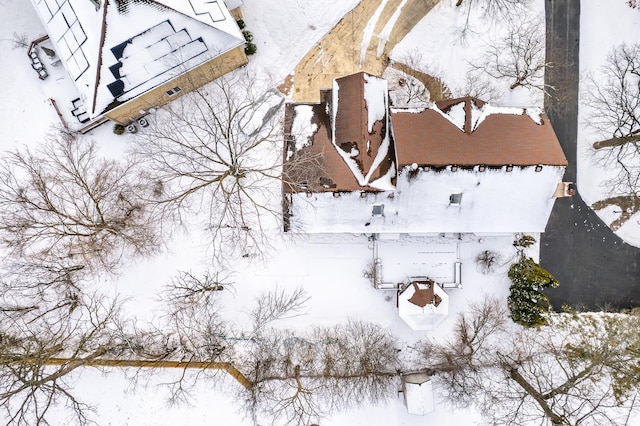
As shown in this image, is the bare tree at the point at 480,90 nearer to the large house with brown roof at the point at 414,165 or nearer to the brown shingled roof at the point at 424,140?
the large house with brown roof at the point at 414,165

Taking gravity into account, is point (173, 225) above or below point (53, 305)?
above

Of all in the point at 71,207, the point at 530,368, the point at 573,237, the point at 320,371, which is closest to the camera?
the point at 530,368

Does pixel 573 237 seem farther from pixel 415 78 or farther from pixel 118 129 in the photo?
pixel 118 129

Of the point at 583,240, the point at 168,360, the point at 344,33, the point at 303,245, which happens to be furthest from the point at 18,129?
the point at 583,240

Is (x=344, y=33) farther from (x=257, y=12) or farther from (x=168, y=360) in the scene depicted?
(x=168, y=360)

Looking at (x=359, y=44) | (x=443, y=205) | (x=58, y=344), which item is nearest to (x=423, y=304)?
(x=443, y=205)

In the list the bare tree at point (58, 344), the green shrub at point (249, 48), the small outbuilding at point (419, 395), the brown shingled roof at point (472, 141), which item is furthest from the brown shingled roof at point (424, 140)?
the bare tree at point (58, 344)
